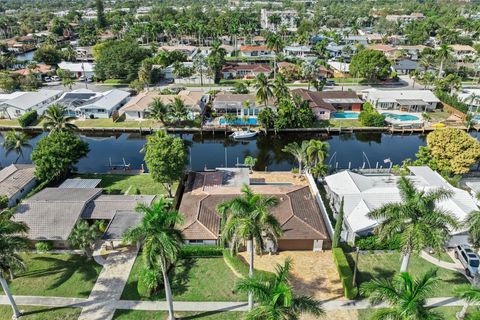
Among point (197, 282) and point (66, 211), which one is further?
point (66, 211)

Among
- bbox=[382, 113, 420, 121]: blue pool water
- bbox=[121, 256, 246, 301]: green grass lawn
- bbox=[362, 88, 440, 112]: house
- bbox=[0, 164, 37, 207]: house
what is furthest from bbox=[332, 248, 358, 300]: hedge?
bbox=[362, 88, 440, 112]: house

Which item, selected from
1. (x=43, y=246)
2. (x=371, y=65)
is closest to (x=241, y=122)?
(x=371, y=65)

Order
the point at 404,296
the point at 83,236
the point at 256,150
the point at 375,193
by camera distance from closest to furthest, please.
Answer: the point at 404,296, the point at 83,236, the point at 375,193, the point at 256,150

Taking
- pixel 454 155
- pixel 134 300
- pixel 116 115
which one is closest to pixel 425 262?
pixel 454 155

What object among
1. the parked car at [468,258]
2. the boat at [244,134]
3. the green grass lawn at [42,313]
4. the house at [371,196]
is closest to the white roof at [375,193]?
the house at [371,196]

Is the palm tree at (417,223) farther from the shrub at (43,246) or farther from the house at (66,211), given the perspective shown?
the shrub at (43,246)

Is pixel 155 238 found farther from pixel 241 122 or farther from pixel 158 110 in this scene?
pixel 241 122

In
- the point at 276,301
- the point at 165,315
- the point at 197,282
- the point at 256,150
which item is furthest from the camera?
the point at 256,150
